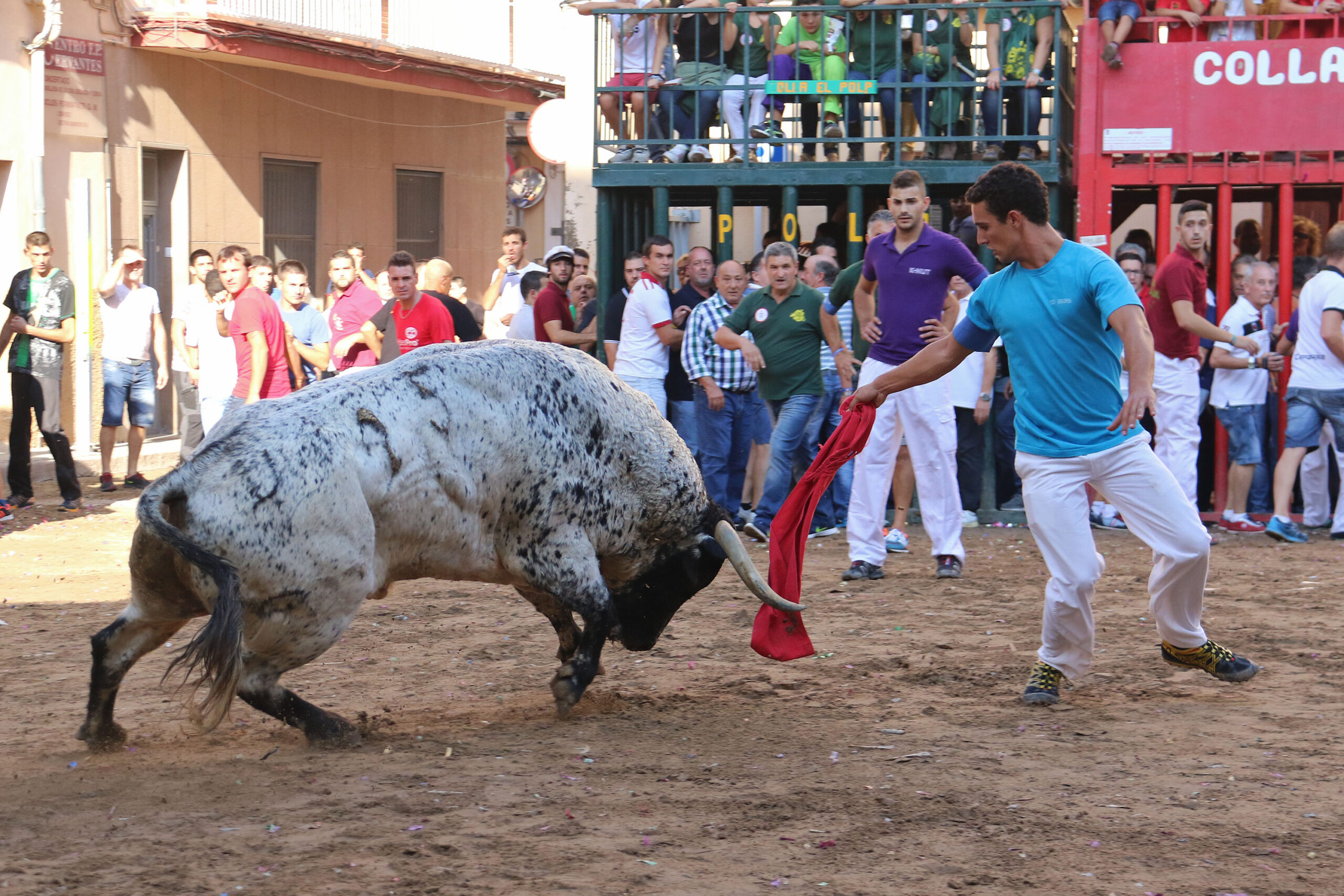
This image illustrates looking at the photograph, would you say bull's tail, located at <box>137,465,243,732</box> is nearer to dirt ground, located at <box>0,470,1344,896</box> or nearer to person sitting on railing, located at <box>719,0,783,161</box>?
dirt ground, located at <box>0,470,1344,896</box>

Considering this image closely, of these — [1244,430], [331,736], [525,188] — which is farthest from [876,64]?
[525,188]

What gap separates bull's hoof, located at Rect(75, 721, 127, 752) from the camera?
4965 millimetres

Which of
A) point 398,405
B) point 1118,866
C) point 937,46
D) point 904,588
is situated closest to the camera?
point 1118,866

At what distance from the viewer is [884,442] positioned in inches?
323

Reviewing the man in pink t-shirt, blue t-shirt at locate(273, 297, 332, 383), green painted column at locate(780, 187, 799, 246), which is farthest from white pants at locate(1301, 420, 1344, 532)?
blue t-shirt at locate(273, 297, 332, 383)

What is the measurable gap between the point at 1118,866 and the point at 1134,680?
2291mm

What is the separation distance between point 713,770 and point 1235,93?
24.6 feet

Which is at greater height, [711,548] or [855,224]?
[855,224]

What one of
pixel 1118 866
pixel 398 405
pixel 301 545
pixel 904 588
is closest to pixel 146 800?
pixel 301 545

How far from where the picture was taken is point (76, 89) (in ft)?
49.1

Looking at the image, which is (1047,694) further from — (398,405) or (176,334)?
(176,334)

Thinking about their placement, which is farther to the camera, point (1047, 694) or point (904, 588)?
point (904, 588)

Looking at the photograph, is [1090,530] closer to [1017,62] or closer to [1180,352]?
[1180,352]

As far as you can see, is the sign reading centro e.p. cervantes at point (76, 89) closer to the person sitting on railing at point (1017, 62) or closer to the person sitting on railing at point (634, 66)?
the person sitting on railing at point (634, 66)
